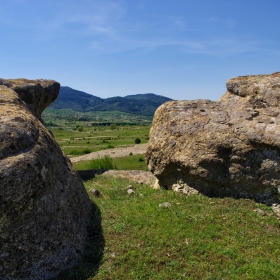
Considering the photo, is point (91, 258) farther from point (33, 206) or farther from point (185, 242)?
point (185, 242)

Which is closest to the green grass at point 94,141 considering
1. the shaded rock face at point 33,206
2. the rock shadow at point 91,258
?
the rock shadow at point 91,258

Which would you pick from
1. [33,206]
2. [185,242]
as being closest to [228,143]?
[185,242]

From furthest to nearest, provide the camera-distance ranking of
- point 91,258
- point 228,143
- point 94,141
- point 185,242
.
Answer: point 94,141
point 228,143
point 185,242
point 91,258

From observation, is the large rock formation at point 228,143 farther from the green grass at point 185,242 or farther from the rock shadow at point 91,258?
the rock shadow at point 91,258

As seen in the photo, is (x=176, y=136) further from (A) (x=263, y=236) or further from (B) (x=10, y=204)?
(B) (x=10, y=204)

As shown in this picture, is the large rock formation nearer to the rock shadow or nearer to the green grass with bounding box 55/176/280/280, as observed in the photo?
the green grass with bounding box 55/176/280/280

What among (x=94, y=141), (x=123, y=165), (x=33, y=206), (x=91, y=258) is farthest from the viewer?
(x=94, y=141)

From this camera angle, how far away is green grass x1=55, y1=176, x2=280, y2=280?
858 centimetres

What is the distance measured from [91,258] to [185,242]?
305 centimetres

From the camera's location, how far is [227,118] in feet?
45.9

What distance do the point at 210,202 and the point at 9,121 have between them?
863 cm

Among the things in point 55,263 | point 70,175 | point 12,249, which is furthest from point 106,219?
point 12,249

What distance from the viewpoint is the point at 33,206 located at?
27.6 ft

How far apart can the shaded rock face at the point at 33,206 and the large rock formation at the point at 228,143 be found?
19.8 ft
